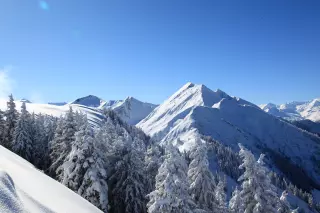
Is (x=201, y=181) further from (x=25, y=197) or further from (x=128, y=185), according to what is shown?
(x=25, y=197)

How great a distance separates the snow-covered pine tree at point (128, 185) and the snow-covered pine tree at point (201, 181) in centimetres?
731

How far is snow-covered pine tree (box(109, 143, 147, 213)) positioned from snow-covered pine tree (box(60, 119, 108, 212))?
3379 mm

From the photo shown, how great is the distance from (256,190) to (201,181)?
17.2 feet

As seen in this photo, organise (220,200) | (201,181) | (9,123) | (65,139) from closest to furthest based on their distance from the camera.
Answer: (201,181) < (220,200) < (65,139) < (9,123)

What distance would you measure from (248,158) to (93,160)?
1453cm

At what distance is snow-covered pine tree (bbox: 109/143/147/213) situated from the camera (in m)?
30.0

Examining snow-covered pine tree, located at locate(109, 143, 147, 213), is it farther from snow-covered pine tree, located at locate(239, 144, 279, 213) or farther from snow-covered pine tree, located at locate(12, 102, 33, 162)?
snow-covered pine tree, located at locate(12, 102, 33, 162)

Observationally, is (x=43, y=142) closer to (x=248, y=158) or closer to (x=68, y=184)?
(x=68, y=184)

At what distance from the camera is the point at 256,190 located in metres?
21.9

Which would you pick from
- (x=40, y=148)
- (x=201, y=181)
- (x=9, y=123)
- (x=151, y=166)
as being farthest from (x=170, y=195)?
(x=9, y=123)

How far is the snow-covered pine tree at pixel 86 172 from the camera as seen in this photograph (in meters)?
26.2

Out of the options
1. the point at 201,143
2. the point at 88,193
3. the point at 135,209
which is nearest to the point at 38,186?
the point at 88,193

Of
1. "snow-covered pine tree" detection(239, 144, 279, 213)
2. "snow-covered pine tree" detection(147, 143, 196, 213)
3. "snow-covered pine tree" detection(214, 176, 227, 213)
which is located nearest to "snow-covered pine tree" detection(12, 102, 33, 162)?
"snow-covered pine tree" detection(147, 143, 196, 213)

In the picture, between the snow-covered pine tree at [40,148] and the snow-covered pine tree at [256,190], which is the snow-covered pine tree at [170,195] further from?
the snow-covered pine tree at [40,148]
